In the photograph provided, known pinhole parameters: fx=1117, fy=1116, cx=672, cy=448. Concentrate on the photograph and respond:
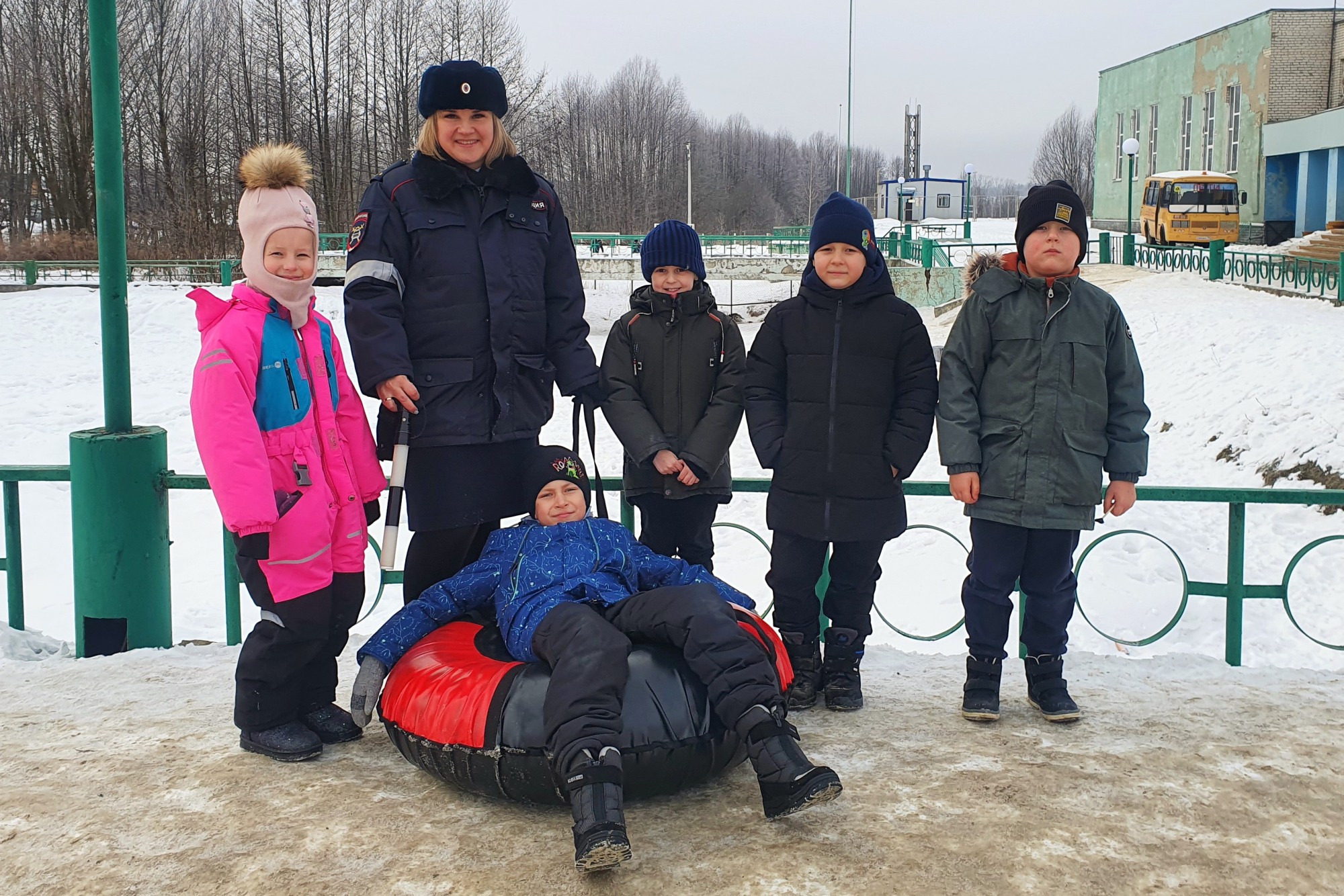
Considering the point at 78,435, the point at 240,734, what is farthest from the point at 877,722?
the point at 78,435

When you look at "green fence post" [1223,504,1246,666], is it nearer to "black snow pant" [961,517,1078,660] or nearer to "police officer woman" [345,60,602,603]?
"black snow pant" [961,517,1078,660]

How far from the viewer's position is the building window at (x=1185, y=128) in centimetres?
4219

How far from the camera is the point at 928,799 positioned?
3307mm

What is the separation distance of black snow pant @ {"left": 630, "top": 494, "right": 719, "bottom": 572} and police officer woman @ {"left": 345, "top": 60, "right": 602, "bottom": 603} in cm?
61

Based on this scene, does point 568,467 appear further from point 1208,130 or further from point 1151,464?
point 1208,130

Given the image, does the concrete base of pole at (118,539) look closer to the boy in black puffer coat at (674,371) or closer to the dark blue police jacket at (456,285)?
the dark blue police jacket at (456,285)

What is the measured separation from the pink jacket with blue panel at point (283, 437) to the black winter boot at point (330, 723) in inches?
20.6

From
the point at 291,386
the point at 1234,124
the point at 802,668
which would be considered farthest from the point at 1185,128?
the point at 291,386

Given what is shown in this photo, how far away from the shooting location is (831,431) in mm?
4012

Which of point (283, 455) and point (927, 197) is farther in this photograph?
point (927, 197)

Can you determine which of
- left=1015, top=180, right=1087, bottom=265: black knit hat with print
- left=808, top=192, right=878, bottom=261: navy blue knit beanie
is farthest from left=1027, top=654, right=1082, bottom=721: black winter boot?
left=808, top=192, right=878, bottom=261: navy blue knit beanie

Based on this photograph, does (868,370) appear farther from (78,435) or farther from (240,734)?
(78,435)

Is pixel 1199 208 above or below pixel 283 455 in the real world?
above

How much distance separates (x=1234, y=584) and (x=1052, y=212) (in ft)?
6.08
